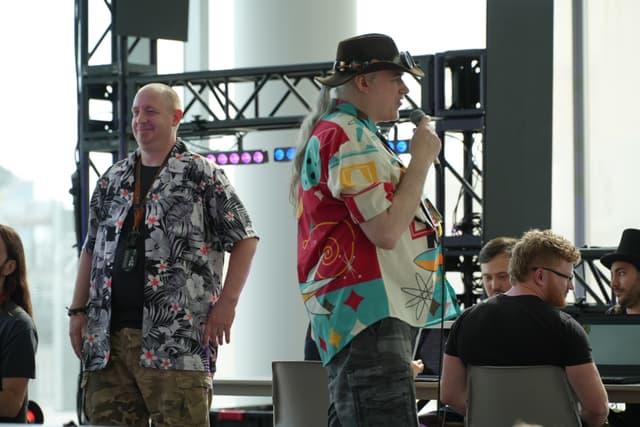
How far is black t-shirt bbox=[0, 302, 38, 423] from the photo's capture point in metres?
3.59

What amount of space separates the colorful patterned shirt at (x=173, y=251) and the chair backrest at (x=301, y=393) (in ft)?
0.85

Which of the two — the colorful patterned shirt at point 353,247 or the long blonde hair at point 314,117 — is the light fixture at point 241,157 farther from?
the colorful patterned shirt at point 353,247

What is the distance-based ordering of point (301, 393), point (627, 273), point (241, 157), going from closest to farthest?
point (301, 393)
point (627, 273)
point (241, 157)

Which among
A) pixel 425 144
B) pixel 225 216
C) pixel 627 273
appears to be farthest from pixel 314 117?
pixel 627 273

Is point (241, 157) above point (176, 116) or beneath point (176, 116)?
above

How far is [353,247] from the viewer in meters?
2.22

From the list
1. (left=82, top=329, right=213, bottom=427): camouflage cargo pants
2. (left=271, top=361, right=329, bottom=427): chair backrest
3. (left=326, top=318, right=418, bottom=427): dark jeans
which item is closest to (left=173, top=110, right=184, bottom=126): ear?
(left=82, top=329, right=213, bottom=427): camouflage cargo pants

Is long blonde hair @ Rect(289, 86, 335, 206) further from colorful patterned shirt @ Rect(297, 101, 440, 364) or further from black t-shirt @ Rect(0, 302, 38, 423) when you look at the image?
black t-shirt @ Rect(0, 302, 38, 423)

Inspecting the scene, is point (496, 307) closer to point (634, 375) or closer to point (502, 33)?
point (634, 375)

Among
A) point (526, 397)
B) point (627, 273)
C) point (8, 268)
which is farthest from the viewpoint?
point (627, 273)

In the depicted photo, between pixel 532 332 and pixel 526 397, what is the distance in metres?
0.20

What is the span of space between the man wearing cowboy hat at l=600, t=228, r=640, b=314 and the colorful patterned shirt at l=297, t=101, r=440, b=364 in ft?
9.36

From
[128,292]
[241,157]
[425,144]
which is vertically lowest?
[128,292]

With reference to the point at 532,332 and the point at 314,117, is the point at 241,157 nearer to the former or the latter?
the point at 532,332
